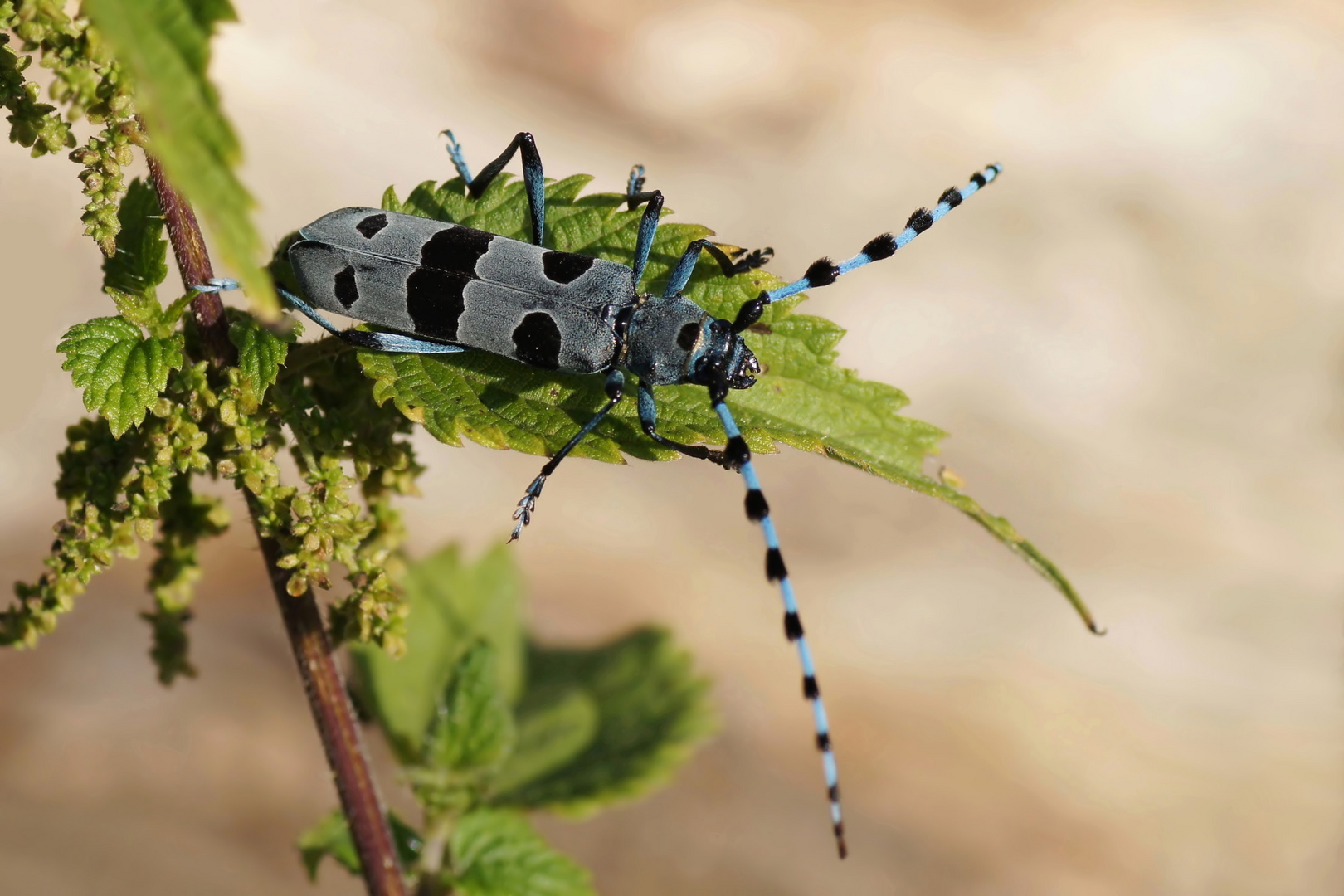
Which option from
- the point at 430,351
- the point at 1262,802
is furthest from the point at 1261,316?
the point at 430,351

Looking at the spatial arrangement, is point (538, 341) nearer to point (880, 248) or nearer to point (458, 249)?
point (458, 249)

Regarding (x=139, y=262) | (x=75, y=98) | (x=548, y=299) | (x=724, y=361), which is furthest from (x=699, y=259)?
(x=75, y=98)

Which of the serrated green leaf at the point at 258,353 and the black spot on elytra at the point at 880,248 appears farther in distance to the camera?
the black spot on elytra at the point at 880,248

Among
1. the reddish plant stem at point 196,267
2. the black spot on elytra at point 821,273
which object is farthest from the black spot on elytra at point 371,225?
the black spot on elytra at point 821,273

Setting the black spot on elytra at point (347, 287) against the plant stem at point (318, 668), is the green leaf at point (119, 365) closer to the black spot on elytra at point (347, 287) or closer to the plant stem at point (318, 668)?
the plant stem at point (318, 668)

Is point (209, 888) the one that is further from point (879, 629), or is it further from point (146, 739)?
point (879, 629)

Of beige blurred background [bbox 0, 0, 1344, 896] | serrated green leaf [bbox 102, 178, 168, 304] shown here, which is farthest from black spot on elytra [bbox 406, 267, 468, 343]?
beige blurred background [bbox 0, 0, 1344, 896]

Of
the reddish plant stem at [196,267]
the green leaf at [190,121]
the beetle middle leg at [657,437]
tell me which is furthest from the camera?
the beetle middle leg at [657,437]
